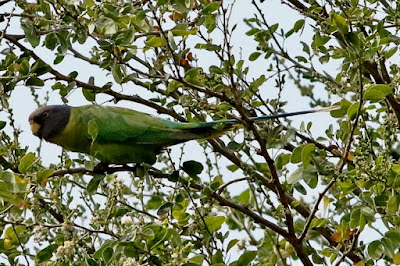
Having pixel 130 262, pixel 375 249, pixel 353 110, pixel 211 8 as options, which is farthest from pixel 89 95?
pixel 375 249

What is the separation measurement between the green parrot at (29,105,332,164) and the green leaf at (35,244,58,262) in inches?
23.7

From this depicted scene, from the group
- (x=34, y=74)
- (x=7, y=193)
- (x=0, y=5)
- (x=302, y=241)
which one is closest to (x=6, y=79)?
(x=34, y=74)

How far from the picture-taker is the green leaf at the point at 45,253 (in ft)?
7.67

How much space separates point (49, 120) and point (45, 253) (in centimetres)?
96

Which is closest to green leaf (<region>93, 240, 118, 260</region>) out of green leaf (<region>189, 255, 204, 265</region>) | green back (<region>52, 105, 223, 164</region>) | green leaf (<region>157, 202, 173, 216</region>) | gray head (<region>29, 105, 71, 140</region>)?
green leaf (<region>189, 255, 204, 265</region>)

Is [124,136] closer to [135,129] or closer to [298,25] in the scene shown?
[135,129]

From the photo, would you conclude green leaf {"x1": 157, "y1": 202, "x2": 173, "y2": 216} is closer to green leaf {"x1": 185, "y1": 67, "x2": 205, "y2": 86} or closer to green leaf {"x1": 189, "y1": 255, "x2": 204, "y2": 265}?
green leaf {"x1": 189, "y1": 255, "x2": 204, "y2": 265}

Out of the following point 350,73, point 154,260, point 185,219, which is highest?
point 350,73

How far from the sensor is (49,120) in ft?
10.5

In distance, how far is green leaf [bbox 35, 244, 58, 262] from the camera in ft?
7.67

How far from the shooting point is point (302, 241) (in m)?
2.46

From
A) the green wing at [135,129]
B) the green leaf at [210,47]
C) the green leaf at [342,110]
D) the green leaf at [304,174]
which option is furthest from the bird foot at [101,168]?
the green leaf at [342,110]

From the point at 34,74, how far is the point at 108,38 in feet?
0.90

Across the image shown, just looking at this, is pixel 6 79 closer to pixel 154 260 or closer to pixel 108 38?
pixel 108 38
